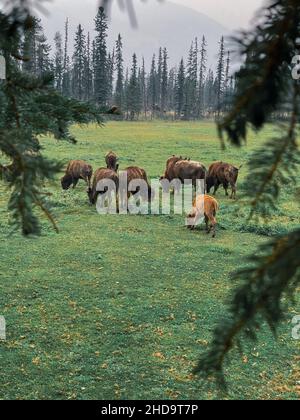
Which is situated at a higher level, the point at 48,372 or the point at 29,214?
the point at 29,214

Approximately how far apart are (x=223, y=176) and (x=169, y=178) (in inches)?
87.6

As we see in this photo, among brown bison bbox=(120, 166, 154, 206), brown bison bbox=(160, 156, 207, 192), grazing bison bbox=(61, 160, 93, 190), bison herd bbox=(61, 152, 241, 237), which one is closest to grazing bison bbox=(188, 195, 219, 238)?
bison herd bbox=(61, 152, 241, 237)

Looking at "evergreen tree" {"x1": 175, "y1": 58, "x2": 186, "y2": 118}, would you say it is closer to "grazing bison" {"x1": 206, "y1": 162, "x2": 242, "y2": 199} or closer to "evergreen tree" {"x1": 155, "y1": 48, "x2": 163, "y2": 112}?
"evergreen tree" {"x1": 155, "y1": 48, "x2": 163, "y2": 112}

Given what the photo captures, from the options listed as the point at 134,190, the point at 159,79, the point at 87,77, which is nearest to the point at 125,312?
the point at 134,190

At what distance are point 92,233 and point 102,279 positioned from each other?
3.23m

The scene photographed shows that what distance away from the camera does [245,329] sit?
76.5 inches

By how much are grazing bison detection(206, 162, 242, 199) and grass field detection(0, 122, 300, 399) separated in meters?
3.13

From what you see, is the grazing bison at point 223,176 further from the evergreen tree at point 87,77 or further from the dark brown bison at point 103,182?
the evergreen tree at point 87,77

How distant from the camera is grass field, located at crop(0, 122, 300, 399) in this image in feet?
19.2

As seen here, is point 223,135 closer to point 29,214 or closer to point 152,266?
point 29,214

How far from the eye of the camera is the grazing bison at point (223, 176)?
16.8 metres

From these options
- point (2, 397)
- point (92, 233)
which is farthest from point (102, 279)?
point (2, 397)

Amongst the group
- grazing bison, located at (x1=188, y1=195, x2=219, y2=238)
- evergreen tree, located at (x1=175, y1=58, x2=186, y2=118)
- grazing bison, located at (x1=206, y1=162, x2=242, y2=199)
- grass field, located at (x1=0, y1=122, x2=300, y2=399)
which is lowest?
grass field, located at (x1=0, y1=122, x2=300, y2=399)

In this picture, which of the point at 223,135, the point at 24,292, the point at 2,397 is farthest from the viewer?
the point at 24,292
